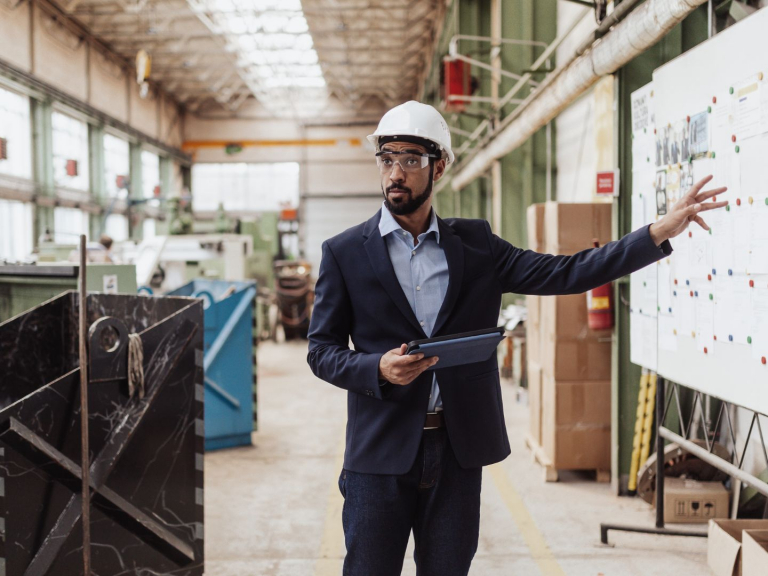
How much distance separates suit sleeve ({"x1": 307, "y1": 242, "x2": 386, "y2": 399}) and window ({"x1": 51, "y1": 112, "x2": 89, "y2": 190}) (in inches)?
556

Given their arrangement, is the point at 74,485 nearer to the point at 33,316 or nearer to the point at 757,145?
the point at 33,316

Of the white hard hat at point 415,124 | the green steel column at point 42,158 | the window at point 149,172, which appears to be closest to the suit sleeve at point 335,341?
the white hard hat at point 415,124

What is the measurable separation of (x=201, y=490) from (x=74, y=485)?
0.58 metres

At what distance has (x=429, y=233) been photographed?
6.77ft

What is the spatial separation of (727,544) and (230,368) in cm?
409

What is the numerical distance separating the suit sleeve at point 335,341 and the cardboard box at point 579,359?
125 inches

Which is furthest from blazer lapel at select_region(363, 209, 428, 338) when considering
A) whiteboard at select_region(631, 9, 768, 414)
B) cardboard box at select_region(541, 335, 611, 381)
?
cardboard box at select_region(541, 335, 611, 381)

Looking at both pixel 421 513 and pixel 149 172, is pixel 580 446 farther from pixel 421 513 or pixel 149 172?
pixel 149 172

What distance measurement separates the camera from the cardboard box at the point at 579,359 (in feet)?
16.0

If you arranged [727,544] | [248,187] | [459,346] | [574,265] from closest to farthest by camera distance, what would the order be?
[459,346] < [574,265] < [727,544] < [248,187]

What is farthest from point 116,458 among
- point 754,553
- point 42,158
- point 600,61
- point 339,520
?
point 42,158

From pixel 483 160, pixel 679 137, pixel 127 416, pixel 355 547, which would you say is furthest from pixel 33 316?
pixel 483 160

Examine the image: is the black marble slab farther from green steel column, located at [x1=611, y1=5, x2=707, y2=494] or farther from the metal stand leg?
green steel column, located at [x1=611, y1=5, x2=707, y2=494]

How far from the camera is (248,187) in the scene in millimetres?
23562
